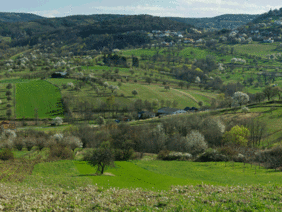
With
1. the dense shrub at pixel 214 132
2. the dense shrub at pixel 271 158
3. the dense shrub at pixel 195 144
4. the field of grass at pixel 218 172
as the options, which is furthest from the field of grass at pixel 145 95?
the dense shrub at pixel 271 158

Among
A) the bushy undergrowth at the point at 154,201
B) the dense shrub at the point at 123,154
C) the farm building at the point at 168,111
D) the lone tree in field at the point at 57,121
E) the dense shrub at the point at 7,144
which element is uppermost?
the bushy undergrowth at the point at 154,201

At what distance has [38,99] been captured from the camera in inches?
6225

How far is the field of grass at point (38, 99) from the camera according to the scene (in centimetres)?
14012

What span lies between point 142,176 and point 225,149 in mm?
24050

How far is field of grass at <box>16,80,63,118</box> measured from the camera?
14012 cm

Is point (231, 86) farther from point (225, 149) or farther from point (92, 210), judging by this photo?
point (92, 210)

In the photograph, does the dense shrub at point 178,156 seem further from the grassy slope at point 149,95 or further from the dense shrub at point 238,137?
the grassy slope at point 149,95

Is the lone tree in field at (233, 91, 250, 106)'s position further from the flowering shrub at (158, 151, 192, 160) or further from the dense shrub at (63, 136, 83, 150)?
the dense shrub at (63, 136, 83, 150)

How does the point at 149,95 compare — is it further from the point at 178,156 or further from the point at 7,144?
the point at 178,156

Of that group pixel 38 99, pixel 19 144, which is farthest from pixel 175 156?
pixel 38 99

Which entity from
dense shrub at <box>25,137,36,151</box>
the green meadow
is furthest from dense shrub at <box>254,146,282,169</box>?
dense shrub at <box>25,137,36,151</box>

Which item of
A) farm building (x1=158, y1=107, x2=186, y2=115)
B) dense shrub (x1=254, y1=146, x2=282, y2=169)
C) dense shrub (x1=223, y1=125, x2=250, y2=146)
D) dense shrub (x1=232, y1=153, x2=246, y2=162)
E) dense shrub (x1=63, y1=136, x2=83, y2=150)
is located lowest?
farm building (x1=158, y1=107, x2=186, y2=115)

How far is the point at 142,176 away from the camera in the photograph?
39938 millimetres

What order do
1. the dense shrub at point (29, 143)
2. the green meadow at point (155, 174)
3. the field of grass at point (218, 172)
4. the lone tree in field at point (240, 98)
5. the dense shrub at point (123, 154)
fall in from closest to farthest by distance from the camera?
1. the green meadow at point (155, 174)
2. the field of grass at point (218, 172)
3. the dense shrub at point (123, 154)
4. the dense shrub at point (29, 143)
5. the lone tree in field at point (240, 98)
